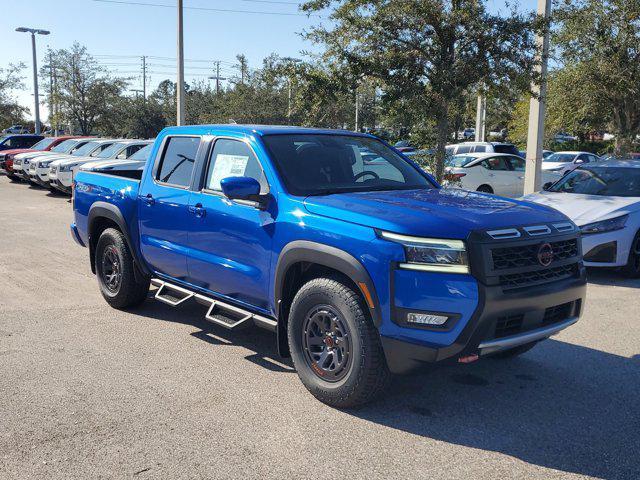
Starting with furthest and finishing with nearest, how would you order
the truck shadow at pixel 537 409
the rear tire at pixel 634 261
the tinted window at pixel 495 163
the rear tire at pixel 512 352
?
the tinted window at pixel 495 163
the rear tire at pixel 634 261
the rear tire at pixel 512 352
the truck shadow at pixel 537 409

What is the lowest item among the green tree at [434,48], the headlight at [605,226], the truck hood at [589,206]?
the headlight at [605,226]

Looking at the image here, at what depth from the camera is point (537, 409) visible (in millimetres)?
4273

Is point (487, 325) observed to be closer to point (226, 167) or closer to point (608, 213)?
point (226, 167)

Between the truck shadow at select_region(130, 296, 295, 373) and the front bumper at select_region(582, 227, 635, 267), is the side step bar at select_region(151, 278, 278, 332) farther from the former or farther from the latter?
the front bumper at select_region(582, 227, 635, 267)

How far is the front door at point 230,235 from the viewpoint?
4.65 meters

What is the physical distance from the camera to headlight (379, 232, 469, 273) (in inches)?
147

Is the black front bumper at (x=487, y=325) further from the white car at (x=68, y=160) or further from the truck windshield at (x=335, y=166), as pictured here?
the white car at (x=68, y=160)

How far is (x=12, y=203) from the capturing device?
16.7 metres

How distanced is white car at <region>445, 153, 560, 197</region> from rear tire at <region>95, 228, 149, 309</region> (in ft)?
36.2

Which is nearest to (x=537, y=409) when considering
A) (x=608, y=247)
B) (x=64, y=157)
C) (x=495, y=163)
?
(x=608, y=247)

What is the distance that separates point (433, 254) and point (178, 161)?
2874 mm

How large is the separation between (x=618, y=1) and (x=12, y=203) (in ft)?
A: 50.9

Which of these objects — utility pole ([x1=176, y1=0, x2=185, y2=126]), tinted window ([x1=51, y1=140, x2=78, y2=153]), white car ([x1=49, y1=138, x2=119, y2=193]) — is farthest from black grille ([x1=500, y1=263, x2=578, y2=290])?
tinted window ([x1=51, y1=140, x2=78, y2=153])

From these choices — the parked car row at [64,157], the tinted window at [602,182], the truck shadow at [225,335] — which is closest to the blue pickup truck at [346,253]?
the truck shadow at [225,335]
